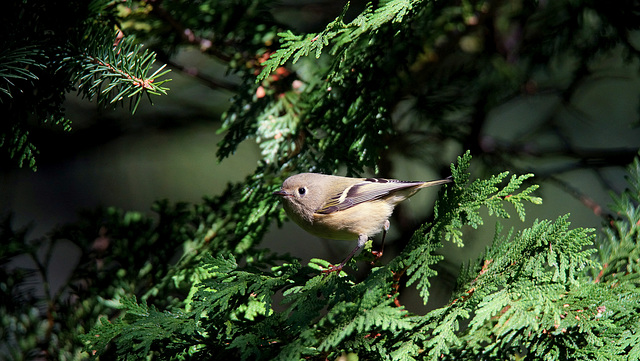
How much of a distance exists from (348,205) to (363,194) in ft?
0.26

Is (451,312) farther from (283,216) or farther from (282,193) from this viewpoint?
(283,216)

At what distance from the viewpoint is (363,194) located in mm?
2070

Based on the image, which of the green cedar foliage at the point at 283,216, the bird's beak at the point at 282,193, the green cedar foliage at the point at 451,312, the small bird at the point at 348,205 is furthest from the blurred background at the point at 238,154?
the green cedar foliage at the point at 451,312

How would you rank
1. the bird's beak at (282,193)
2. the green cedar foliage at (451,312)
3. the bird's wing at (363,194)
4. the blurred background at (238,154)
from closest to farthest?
the green cedar foliage at (451,312) < the bird's beak at (282,193) < the bird's wing at (363,194) < the blurred background at (238,154)

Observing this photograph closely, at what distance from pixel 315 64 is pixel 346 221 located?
63 cm

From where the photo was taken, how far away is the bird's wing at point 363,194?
2.04m

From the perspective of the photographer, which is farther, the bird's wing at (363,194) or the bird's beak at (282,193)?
the bird's wing at (363,194)

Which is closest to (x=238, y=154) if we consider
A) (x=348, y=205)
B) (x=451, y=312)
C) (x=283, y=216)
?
(x=283, y=216)

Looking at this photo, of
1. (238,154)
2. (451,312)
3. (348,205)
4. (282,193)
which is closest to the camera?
(451,312)

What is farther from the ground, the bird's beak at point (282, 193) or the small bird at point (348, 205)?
the bird's beak at point (282, 193)

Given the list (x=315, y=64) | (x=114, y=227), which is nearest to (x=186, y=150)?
(x=114, y=227)

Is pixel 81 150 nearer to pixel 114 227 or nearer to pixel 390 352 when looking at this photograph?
pixel 114 227

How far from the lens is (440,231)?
133 centimetres

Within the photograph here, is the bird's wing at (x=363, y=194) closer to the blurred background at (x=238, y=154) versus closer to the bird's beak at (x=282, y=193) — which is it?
the bird's beak at (x=282, y=193)
